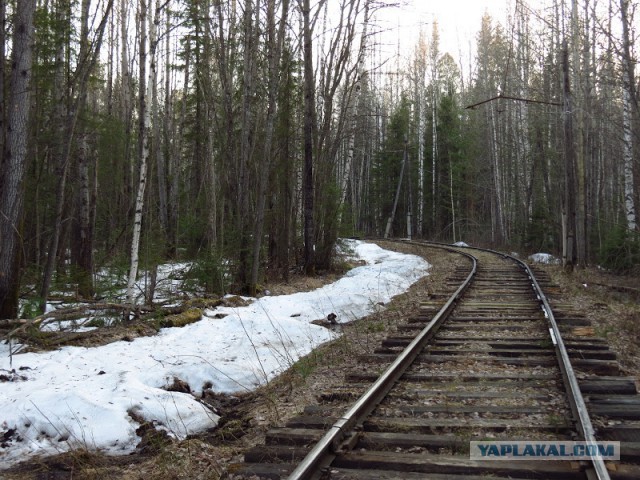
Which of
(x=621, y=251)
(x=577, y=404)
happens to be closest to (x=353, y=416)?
(x=577, y=404)

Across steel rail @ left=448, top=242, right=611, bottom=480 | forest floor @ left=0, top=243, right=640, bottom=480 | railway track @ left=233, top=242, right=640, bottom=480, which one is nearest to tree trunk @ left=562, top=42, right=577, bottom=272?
forest floor @ left=0, top=243, right=640, bottom=480

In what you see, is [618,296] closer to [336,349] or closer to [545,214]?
[336,349]

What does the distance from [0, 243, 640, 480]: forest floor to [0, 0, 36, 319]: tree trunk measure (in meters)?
4.10

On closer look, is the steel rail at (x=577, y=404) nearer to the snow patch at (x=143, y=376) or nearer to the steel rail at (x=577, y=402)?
the steel rail at (x=577, y=402)

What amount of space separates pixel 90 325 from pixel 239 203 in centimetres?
491

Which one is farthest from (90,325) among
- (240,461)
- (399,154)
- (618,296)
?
(399,154)

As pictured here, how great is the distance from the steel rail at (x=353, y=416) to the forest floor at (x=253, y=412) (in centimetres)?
60

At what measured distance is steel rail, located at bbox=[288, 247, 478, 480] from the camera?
10.7 feet

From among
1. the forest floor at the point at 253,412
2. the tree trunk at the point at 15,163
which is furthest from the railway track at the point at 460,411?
the tree trunk at the point at 15,163

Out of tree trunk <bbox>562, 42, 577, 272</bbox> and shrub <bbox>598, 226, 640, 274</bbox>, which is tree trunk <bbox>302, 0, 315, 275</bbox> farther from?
shrub <bbox>598, 226, 640, 274</bbox>

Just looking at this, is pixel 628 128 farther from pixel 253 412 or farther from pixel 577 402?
pixel 253 412

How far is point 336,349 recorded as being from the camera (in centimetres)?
744

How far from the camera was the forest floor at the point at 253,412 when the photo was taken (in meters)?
4.07

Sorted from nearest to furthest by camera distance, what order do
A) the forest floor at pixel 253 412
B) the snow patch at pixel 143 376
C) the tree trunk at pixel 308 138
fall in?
the forest floor at pixel 253 412
the snow patch at pixel 143 376
the tree trunk at pixel 308 138
